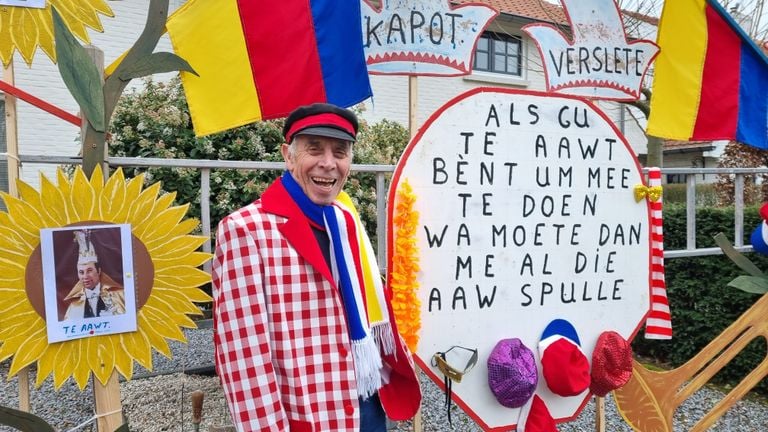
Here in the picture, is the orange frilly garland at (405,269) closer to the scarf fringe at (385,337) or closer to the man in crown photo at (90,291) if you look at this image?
the scarf fringe at (385,337)

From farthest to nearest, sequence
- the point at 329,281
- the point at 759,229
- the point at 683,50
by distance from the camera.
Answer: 1. the point at 759,229
2. the point at 683,50
3. the point at 329,281

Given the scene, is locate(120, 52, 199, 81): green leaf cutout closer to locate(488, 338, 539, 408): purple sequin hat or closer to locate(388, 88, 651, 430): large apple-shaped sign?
locate(388, 88, 651, 430): large apple-shaped sign

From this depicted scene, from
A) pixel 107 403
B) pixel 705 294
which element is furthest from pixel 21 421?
pixel 705 294

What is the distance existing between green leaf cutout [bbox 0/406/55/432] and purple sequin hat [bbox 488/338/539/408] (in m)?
1.52

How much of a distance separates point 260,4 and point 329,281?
42.2 inches

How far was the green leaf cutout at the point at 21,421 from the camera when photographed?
1525 mm

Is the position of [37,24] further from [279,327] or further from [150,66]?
[279,327]

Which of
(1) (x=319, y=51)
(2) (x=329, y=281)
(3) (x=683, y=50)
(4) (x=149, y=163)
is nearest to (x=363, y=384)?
(2) (x=329, y=281)

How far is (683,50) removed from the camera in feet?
8.55

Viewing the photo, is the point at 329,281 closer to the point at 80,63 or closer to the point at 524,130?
the point at 80,63

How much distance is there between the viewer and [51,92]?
6070 mm

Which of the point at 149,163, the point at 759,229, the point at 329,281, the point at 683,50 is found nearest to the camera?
the point at 329,281

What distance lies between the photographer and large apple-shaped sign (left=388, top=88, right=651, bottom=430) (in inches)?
81.1

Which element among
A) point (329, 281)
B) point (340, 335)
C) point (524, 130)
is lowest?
point (340, 335)
